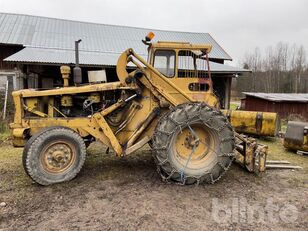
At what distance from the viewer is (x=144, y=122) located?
4.64m

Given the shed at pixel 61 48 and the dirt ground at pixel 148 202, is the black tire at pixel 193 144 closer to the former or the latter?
the dirt ground at pixel 148 202

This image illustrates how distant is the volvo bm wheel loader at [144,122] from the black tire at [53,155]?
0.05 feet

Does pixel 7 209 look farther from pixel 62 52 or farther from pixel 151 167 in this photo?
pixel 62 52

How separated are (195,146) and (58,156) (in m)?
2.35

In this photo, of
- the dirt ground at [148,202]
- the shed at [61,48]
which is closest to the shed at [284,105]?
the shed at [61,48]

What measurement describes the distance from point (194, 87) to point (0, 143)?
608 cm

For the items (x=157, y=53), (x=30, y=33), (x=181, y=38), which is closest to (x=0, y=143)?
(x=157, y=53)

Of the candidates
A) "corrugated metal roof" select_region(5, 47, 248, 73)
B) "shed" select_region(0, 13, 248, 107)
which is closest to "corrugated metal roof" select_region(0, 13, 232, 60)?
"shed" select_region(0, 13, 248, 107)

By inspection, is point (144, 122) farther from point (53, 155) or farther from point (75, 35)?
point (75, 35)

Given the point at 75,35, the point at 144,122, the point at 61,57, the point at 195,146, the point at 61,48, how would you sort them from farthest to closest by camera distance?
the point at 75,35 < the point at 61,48 < the point at 61,57 < the point at 144,122 < the point at 195,146

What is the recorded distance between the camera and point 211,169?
14.3ft

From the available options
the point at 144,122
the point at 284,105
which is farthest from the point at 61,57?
the point at 284,105

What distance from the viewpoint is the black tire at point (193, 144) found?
4207 millimetres

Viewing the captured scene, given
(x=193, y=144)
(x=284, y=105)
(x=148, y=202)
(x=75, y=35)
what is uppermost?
(x=75, y=35)
